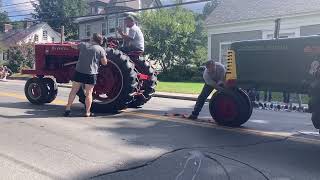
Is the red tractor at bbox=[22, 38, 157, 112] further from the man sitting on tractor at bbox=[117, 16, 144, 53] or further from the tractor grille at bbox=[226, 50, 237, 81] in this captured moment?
the tractor grille at bbox=[226, 50, 237, 81]

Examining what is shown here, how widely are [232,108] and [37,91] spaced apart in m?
5.30

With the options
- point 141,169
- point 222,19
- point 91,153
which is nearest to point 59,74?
point 91,153

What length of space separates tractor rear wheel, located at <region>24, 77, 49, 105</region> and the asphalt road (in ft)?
5.61

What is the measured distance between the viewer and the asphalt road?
5.40 metres

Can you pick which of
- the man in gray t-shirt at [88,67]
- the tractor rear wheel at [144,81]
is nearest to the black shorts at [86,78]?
the man in gray t-shirt at [88,67]

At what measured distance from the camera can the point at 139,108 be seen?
11.2 m

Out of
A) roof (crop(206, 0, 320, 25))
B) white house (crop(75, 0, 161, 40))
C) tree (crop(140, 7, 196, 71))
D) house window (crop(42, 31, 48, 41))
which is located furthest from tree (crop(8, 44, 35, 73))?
roof (crop(206, 0, 320, 25))

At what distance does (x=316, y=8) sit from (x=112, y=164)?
2196 centimetres

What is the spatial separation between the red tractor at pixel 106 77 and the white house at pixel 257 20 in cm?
1633

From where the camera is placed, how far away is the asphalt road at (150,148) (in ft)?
17.7

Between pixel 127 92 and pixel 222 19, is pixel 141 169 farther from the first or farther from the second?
pixel 222 19

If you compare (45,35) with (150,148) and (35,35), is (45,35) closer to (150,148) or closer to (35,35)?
(35,35)

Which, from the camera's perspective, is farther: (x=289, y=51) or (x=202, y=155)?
(x=289, y=51)

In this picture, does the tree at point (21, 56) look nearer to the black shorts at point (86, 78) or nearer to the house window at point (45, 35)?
the house window at point (45, 35)
